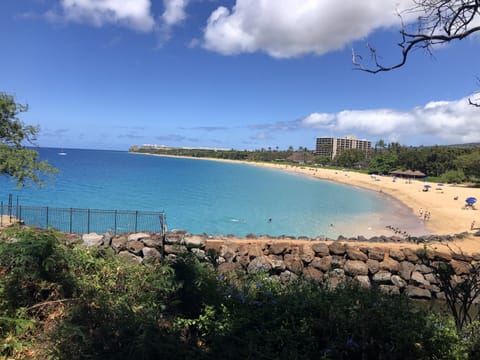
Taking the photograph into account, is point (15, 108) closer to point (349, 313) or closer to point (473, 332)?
point (349, 313)

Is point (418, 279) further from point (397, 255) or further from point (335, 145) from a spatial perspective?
point (335, 145)

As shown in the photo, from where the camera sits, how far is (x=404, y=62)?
11.2 ft

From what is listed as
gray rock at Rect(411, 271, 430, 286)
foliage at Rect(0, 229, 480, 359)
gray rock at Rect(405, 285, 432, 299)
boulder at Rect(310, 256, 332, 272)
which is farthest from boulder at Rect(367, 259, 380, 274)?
foliage at Rect(0, 229, 480, 359)

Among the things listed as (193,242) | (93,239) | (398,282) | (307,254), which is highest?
(93,239)

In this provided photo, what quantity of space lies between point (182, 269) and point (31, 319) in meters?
1.89

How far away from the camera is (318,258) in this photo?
460 inches

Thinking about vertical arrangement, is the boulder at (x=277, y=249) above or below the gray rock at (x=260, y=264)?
above

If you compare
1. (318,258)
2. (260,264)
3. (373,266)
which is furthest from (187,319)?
(373,266)

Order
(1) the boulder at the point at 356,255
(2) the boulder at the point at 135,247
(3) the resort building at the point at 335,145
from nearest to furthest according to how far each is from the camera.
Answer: (2) the boulder at the point at 135,247 < (1) the boulder at the point at 356,255 < (3) the resort building at the point at 335,145

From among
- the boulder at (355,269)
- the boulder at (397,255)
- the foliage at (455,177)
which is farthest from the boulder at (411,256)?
the foliage at (455,177)

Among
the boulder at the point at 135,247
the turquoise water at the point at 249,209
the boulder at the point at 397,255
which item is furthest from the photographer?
the turquoise water at the point at 249,209

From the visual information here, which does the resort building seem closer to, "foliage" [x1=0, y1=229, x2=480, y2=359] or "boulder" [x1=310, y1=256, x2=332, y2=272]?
"boulder" [x1=310, y1=256, x2=332, y2=272]

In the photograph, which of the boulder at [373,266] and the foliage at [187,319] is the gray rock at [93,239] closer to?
the foliage at [187,319]

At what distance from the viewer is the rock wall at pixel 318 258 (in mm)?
10961
